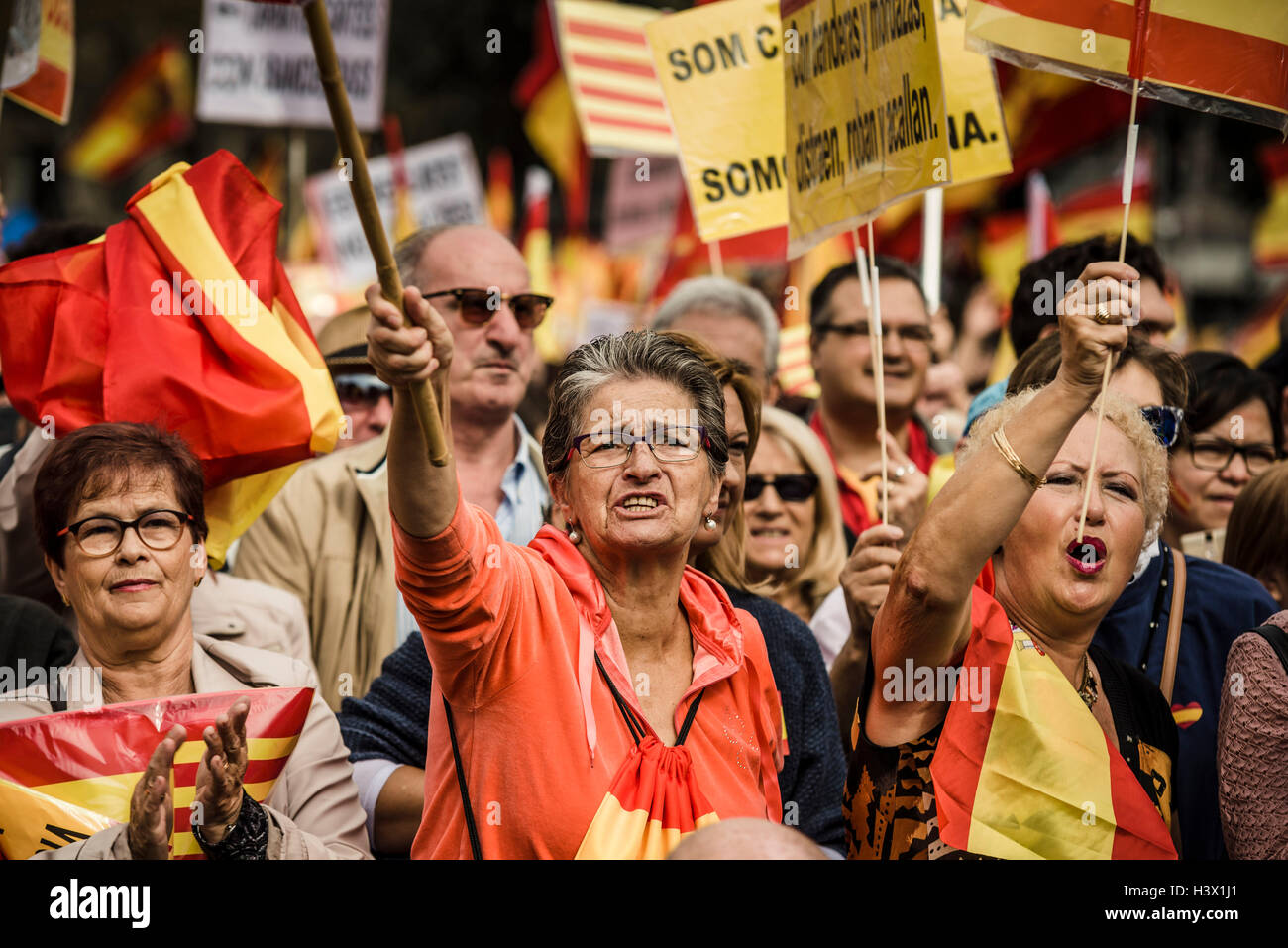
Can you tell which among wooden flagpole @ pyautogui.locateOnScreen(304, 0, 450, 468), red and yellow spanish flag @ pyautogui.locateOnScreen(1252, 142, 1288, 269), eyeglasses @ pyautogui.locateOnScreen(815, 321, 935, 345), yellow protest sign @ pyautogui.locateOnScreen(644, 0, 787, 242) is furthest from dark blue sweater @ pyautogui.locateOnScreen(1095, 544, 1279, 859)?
red and yellow spanish flag @ pyautogui.locateOnScreen(1252, 142, 1288, 269)

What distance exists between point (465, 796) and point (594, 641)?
356 millimetres

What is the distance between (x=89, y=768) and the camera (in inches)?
117

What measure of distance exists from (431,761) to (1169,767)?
1497 millimetres

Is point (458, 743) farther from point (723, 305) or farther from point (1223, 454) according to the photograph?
point (1223, 454)

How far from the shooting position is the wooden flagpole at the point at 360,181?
2031 mm

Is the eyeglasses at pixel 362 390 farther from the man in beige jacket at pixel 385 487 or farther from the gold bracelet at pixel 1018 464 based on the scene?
the gold bracelet at pixel 1018 464

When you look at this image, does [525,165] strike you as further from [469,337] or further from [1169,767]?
[1169,767]

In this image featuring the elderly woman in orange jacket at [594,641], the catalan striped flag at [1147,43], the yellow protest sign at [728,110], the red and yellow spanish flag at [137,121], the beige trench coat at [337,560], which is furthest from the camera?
the red and yellow spanish flag at [137,121]

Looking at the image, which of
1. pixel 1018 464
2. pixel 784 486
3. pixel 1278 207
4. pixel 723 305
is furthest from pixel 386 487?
pixel 1278 207

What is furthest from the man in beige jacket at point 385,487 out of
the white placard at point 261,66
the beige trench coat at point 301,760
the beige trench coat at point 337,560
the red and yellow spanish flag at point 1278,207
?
the red and yellow spanish flag at point 1278,207

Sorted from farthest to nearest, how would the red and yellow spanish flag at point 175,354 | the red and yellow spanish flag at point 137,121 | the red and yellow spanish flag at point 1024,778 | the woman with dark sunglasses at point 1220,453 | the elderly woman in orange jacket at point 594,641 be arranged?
the red and yellow spanish flag at point 137,121
the woman with dark sunglasses at point 1220,453
the red and yellow spanish flag at point 175,354
the red and yellow spanish flag at point 1024,778
the elderly woman in orange jacket at point 594,641

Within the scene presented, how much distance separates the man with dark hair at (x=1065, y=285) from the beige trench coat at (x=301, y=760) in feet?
7.78

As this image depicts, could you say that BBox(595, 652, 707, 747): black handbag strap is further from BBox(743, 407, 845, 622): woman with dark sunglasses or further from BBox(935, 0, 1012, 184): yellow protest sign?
BBox(935, 0, 1012, 184): yellow protest sign
